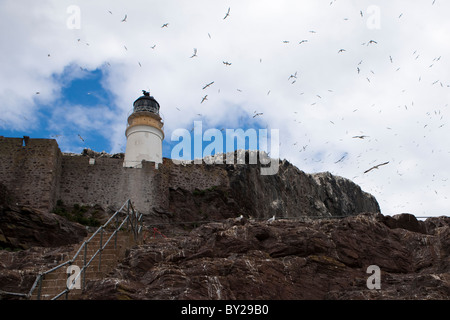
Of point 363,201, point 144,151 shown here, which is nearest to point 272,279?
point 144,151

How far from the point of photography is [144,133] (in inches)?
1331

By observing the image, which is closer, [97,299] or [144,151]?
[97,299]

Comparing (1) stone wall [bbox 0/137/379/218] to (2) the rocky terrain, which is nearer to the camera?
(2) the rocky terrain

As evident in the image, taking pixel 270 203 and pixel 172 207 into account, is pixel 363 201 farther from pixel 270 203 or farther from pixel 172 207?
pixel 172 207

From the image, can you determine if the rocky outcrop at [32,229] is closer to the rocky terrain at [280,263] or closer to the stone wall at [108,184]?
the rocky terrain at [280,263]

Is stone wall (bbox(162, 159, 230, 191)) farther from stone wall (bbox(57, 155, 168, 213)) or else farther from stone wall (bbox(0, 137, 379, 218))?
stone wall (bbox(57, 155, 168, 213))

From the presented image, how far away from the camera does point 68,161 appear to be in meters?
29.1

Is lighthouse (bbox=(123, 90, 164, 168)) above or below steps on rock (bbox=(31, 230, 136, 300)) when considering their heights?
above

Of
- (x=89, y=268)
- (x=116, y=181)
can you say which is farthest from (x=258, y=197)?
(x=89, y=268)

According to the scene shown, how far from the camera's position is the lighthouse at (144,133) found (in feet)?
109

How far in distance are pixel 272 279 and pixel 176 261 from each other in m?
2.68

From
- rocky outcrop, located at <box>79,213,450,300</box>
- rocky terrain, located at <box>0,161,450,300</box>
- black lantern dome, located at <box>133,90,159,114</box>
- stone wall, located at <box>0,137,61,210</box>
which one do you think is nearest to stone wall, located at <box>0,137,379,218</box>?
stone wall, located at <box>0,137,61,210</box>

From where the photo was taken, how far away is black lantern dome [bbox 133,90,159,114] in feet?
116

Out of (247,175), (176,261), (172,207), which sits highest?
(247,175)
